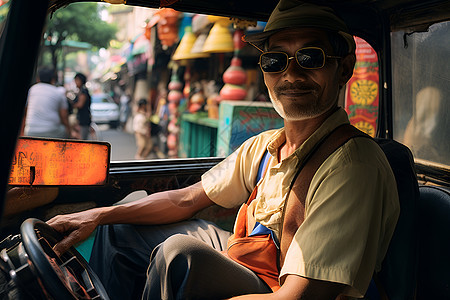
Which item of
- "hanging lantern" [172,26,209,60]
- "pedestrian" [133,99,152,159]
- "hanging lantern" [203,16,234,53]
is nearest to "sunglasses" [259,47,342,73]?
"hanging lantern" [203,16,234,53]

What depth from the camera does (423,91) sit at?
2.16m

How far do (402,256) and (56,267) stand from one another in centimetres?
112

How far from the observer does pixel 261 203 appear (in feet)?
5.66

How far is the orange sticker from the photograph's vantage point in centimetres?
181

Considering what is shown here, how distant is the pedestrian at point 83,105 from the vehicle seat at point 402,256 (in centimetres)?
638

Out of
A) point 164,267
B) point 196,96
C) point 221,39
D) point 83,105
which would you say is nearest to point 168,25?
point 196,96

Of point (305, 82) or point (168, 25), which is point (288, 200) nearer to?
point (305, 82)

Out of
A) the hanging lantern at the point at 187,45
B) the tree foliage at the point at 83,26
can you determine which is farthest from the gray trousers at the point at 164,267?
the tree foliage at the point at 83,26

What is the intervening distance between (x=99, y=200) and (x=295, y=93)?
1.07 metres

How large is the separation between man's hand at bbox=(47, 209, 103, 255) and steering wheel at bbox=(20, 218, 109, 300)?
0.10ft

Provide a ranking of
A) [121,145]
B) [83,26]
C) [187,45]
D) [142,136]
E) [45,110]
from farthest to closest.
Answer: [83,26]
[121,145]
[142,136]
[187,45]
[45,110]

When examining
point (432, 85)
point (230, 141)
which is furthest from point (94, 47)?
point (432, 85)

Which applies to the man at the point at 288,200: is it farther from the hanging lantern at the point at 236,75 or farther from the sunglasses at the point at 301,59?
the hanging lantern at the point at 236,75

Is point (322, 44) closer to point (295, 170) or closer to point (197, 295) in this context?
point (295, 170)
